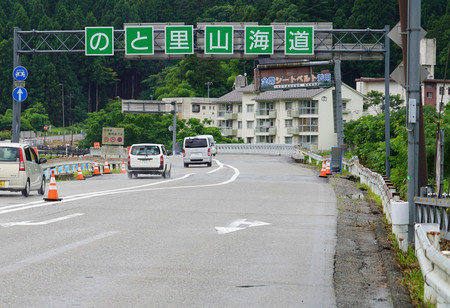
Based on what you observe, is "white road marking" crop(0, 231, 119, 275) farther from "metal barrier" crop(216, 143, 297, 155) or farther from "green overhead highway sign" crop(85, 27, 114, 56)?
"metal barrier" crop(216, 143, 297, 155)

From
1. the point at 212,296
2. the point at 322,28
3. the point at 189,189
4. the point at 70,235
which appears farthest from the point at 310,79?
the point at 212,296

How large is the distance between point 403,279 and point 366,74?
117618 mm

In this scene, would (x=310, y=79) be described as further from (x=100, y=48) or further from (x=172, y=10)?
(x=172, y=10)

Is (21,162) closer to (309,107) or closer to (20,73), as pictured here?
(20,73)

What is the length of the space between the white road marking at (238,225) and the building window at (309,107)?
9544 centimetres

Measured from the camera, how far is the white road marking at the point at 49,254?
927cm

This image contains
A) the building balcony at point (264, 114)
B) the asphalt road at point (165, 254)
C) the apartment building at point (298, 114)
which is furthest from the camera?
the building balcony at point (264, 114)

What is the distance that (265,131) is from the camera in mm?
119000

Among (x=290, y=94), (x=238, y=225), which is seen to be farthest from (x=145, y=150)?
(x=290, y=94)

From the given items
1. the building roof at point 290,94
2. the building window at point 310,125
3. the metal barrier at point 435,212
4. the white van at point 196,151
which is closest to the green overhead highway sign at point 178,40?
the white van at point 196,151

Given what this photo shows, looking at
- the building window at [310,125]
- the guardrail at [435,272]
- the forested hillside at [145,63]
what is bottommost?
the guardrail at [435,272]

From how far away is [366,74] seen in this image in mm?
124312

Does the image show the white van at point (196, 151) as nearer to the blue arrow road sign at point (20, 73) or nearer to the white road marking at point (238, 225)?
the blue arrow road sign at point (20, 73)

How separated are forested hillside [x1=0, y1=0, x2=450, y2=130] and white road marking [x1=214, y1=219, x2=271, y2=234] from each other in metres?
92.9
